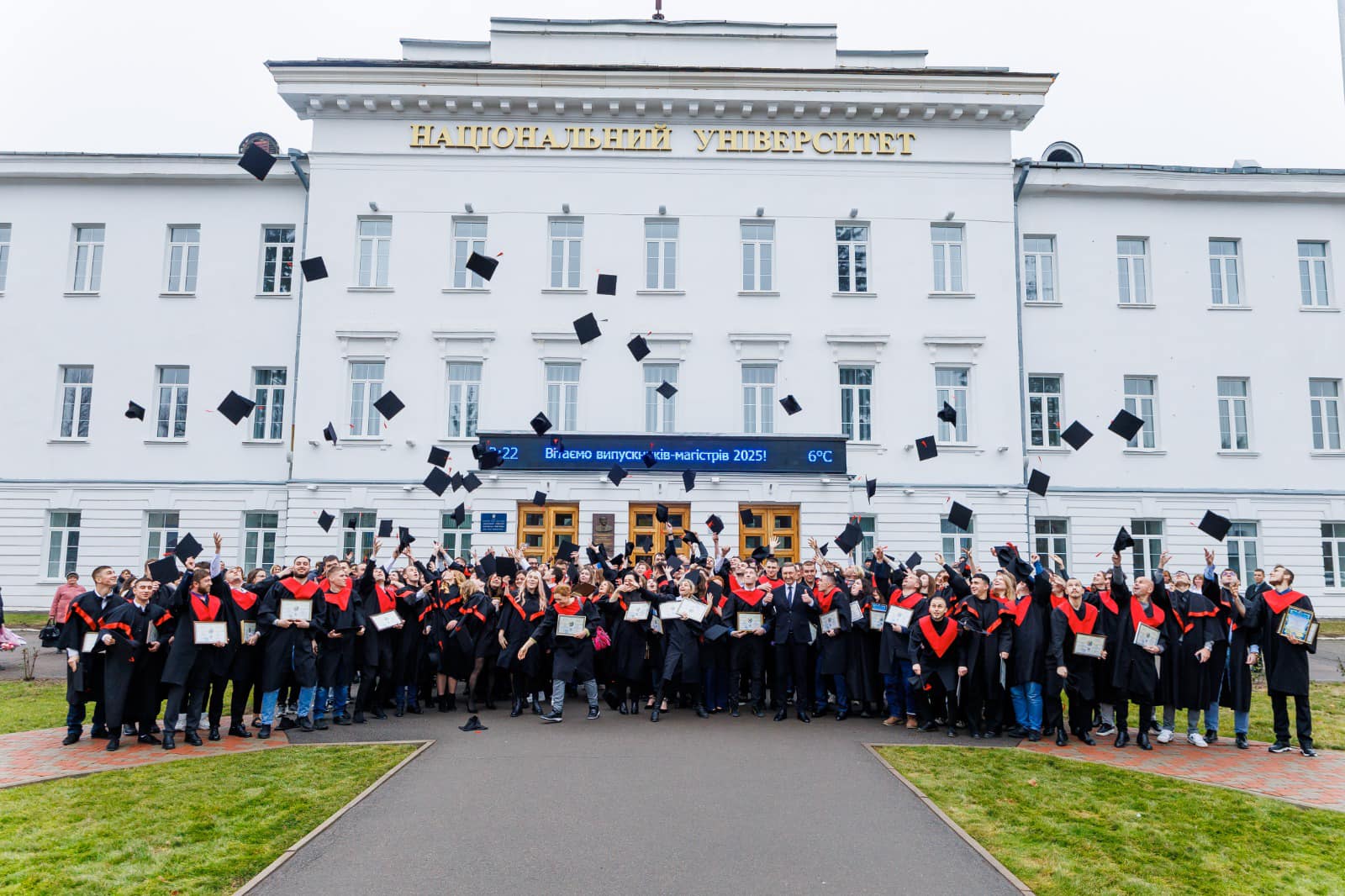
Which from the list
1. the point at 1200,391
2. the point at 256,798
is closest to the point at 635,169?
the point at 1200,391

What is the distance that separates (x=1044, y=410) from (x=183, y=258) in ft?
82.3

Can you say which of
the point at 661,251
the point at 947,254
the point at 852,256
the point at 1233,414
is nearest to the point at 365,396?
the point at 661,251

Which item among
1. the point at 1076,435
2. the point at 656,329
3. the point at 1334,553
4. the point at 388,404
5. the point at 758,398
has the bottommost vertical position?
the point at 1334,553

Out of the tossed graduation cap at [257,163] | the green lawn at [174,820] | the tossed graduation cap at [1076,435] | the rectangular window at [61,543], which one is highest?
the tossed graduation cap at [257,163]

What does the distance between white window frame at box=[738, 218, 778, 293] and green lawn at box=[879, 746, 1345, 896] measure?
57.8ft

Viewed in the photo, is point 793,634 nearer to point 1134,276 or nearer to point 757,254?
point 757,254

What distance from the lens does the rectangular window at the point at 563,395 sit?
24484 millimetres

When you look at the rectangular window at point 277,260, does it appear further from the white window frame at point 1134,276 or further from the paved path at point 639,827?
the white window frame at point 1134,276

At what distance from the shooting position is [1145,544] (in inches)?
992

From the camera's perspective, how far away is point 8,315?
25.8 metres

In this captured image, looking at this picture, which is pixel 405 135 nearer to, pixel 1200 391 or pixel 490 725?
pixel 490 725

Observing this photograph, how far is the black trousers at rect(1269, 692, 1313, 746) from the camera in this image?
402 inches

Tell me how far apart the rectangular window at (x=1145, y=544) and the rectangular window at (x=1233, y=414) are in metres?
3.17

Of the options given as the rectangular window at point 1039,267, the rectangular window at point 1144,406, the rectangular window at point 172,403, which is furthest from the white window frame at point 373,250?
the rectangular window at point 1144,406
